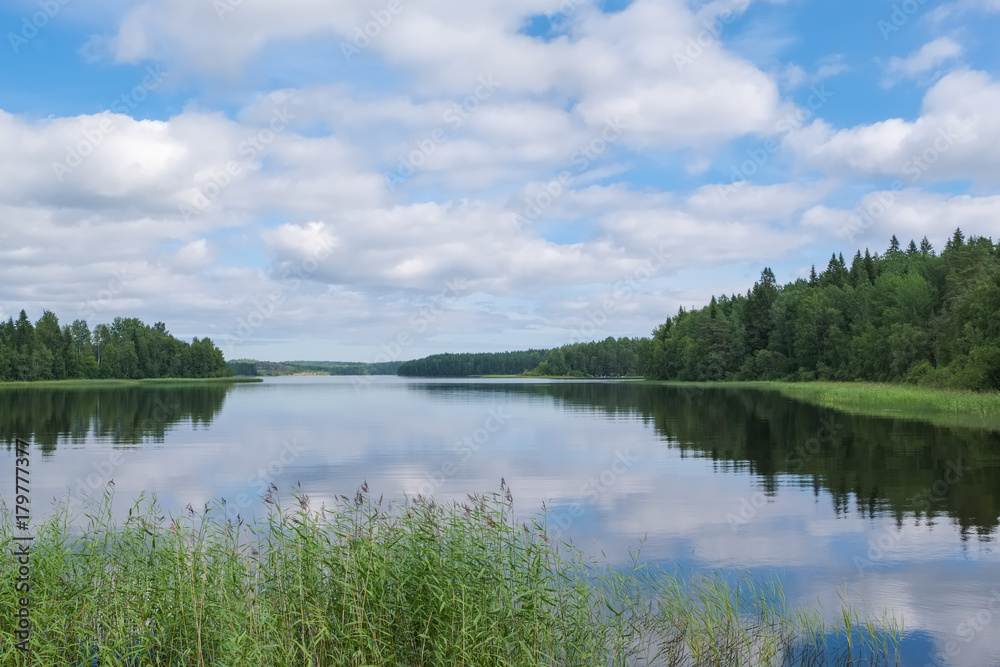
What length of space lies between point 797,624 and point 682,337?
601ft

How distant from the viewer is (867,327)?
13025cm

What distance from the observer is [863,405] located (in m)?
73.2

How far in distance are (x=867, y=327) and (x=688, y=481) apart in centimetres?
11667

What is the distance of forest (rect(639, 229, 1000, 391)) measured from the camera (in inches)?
3201

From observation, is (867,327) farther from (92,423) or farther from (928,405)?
(92,423)

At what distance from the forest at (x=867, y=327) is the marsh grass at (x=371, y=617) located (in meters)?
71.5

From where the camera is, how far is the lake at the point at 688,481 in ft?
55.2

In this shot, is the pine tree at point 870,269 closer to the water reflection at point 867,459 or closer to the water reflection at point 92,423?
the water reflection at point 867,459

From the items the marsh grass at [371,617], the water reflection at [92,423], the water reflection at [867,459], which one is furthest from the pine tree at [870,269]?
the marsh grass at [371,617]

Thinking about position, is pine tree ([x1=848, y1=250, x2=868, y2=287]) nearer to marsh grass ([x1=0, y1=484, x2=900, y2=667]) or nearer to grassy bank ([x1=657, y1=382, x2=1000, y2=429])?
grassy bank ([x1=657, y1=382, x2=1000, y2=429])

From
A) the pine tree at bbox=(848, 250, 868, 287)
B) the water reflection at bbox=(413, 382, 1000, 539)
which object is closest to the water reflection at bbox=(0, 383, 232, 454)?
the water reflection at bbox=(413, 382, 1000, 539)

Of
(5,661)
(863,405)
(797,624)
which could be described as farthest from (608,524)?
(863,405)

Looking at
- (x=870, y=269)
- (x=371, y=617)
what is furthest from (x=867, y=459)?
(x=870, y=269)

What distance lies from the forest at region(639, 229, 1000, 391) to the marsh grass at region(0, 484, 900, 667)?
7149cm
